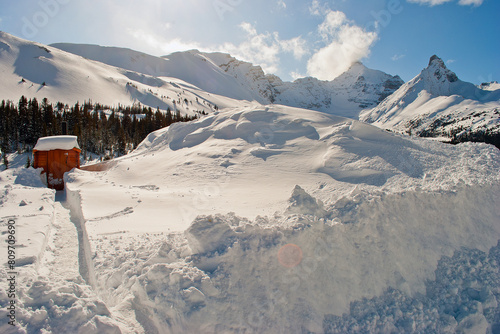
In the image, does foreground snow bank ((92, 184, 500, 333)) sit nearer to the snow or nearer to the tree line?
the snow

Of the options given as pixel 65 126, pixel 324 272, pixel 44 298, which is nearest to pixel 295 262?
pixel 324 272

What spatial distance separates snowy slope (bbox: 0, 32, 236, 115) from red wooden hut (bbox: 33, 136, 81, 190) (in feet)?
278

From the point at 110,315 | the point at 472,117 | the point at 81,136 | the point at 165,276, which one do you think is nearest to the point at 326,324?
the point at 165,276

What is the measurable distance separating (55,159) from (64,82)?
10835 cm

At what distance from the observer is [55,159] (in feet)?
67.5

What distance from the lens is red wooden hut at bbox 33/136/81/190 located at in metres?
20.1

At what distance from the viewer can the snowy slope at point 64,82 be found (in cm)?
9244

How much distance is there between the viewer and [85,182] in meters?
14.6

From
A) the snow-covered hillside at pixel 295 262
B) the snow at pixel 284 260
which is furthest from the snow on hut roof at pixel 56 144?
the snow-covered hillside at pixel 295 262

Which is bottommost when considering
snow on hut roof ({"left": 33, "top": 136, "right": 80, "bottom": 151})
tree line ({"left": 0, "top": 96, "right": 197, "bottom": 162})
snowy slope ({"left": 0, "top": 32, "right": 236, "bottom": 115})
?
snow on hut roof ({"left": 33, "top": 136, "right": 80, "bottom": 151})

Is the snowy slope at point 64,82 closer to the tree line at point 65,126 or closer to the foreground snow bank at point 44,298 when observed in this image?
the tree line at point 65,126

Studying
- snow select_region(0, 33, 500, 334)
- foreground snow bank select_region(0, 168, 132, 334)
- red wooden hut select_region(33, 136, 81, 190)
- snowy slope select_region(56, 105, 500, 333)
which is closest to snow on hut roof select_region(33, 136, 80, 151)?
red wooden hut select_region(33, 136, 81, 190)

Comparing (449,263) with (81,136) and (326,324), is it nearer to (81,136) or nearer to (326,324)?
(326,324)

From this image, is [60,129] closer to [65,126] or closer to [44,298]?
[65,126]
